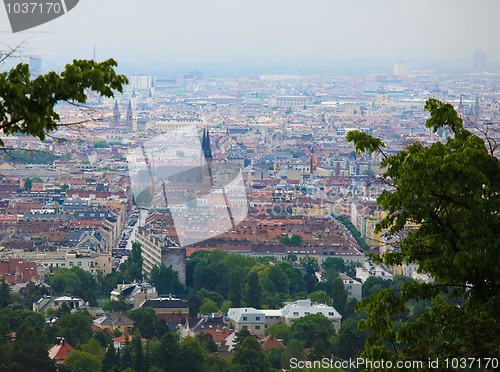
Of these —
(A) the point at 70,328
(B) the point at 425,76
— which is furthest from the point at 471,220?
(B) the point at 425,76

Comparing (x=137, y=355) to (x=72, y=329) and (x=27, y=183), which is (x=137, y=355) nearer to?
(x=72, y=329)

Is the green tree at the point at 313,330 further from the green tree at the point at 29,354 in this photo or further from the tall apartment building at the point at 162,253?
the tall apartment building at the point at 162,253

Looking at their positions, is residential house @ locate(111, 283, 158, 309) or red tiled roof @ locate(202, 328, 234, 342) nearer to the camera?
red tiled roof @ locate(202, 328, 234, 342)

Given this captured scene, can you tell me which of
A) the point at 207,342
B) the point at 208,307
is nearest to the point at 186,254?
the point at 208,307

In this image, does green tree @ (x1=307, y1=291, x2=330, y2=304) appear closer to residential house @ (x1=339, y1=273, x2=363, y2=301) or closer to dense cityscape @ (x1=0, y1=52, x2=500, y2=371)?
dense cityscape @ (x1=0, y1=52, x2=500, y2=371)

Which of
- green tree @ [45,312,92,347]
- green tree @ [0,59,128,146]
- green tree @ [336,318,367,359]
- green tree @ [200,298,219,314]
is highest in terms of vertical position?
green tree @ [0,59,128,146]

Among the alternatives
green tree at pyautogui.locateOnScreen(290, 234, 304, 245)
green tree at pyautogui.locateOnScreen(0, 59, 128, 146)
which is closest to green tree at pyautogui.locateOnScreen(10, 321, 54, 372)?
green tree at pyautogui.locateOnScreen(0, 59, 128, 146)
